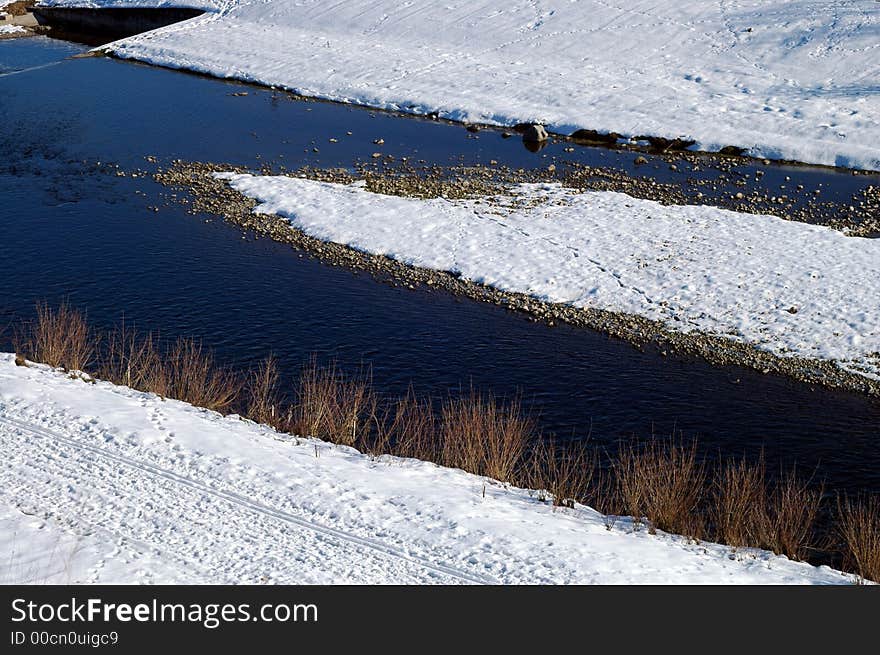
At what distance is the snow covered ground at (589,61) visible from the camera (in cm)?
3562

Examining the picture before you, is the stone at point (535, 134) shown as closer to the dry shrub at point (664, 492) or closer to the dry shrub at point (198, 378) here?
the dry shrub at point (198, 378)

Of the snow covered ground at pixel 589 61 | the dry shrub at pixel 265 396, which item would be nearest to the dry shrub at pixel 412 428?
the dry shrub at pixel 265 396

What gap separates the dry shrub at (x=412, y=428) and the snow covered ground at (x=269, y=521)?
2.49 ft

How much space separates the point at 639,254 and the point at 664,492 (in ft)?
38.3

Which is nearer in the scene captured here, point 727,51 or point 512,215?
point 512,215

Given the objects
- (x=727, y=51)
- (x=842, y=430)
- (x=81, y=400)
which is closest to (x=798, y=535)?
(x=842, y=430)

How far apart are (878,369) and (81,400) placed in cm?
1502

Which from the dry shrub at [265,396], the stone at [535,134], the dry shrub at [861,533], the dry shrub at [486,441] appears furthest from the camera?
the stone at [535,134]

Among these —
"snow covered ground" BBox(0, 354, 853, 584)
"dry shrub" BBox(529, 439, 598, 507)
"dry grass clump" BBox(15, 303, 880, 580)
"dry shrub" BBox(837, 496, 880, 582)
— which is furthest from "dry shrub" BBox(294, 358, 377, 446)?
"dry shrub" BBox(837, 496, 880, 582)

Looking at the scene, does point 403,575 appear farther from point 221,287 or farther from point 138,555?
point 221,287

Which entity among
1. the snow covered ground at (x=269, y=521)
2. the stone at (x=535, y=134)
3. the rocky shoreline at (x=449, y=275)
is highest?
the stone at (x=535, y=134)

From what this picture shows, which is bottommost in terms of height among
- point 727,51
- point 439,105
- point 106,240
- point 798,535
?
point 798,535

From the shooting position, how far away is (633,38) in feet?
144

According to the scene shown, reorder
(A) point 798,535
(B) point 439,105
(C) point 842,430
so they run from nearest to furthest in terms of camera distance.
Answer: (A) point 798,535 < (C) point 842,430 < (B) point 439,105
